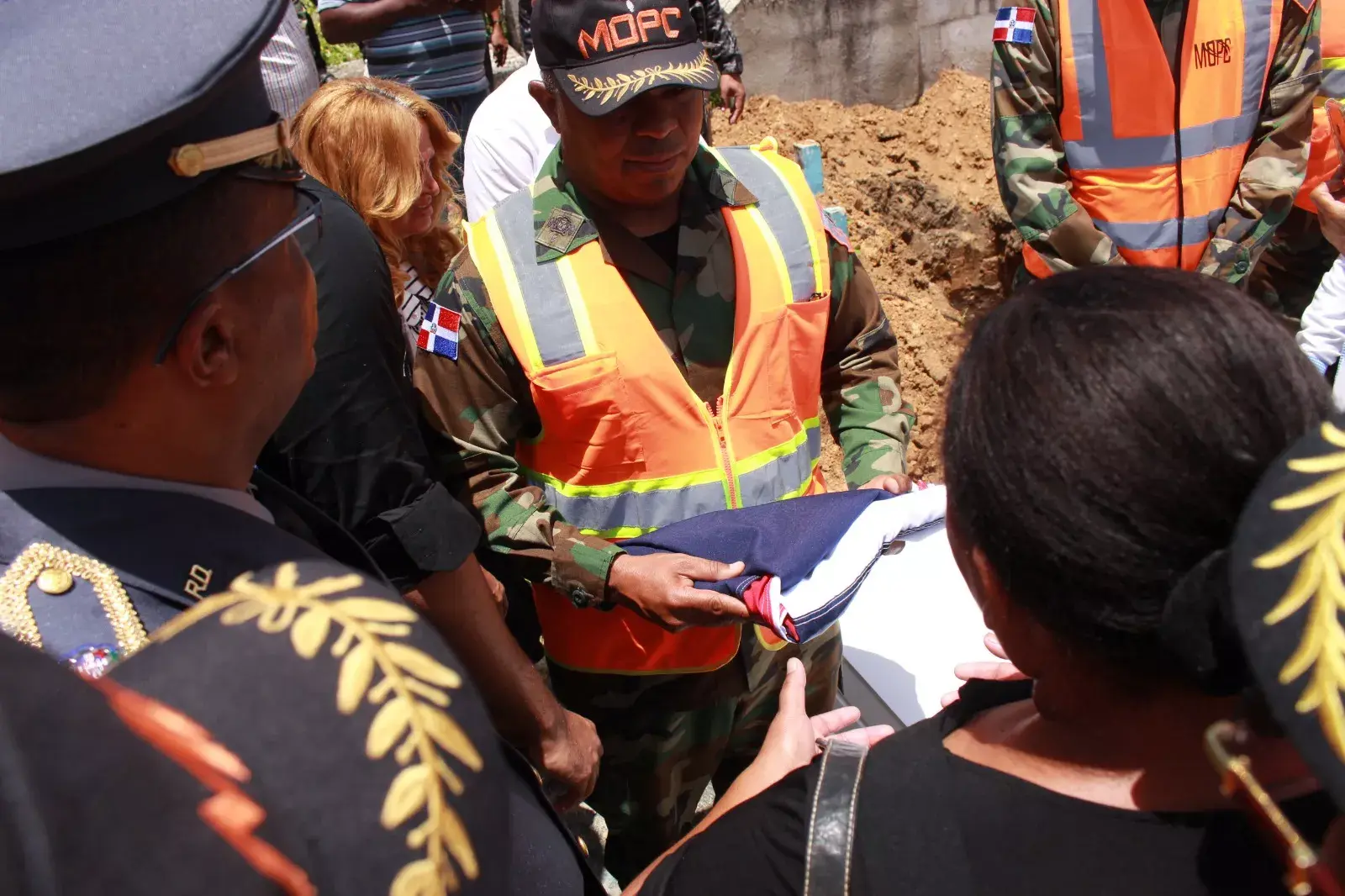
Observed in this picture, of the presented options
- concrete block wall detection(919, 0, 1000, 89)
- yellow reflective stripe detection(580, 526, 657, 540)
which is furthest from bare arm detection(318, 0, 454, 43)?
concrete block wall detection(919, 0, 1000, 89)

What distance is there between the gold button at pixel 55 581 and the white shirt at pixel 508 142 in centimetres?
237

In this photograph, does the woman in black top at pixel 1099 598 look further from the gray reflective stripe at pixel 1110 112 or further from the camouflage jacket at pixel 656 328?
the gray reflective stripe at pixel 1110 112

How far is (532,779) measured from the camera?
1233 mm

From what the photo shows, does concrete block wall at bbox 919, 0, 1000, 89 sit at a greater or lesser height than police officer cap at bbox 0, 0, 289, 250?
lesser

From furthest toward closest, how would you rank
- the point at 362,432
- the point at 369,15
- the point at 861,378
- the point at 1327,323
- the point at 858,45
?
the point at 858,45 → the point at 369,15 → the point at 1327,323 → the point at 861,378 → the point at 362,432

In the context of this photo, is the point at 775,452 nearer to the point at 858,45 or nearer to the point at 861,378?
the point at 861,378

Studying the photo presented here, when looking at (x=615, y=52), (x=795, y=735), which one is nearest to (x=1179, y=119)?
(x=615, y=52)

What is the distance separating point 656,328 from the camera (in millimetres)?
2061

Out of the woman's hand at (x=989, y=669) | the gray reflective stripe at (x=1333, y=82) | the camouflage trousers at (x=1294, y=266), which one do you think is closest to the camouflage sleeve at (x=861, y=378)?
the woman's hand at (x=989, y=669)

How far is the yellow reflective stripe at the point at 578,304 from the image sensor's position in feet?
6.36

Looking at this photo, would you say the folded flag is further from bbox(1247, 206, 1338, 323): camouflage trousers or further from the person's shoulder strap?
bbox(1247, 206, 1338, 323): camouflage trousers

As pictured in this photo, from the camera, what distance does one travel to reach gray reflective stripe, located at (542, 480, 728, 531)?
200cm

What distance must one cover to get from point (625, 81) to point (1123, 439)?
1411 millimetres

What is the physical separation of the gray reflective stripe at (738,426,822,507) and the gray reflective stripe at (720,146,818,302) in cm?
34
